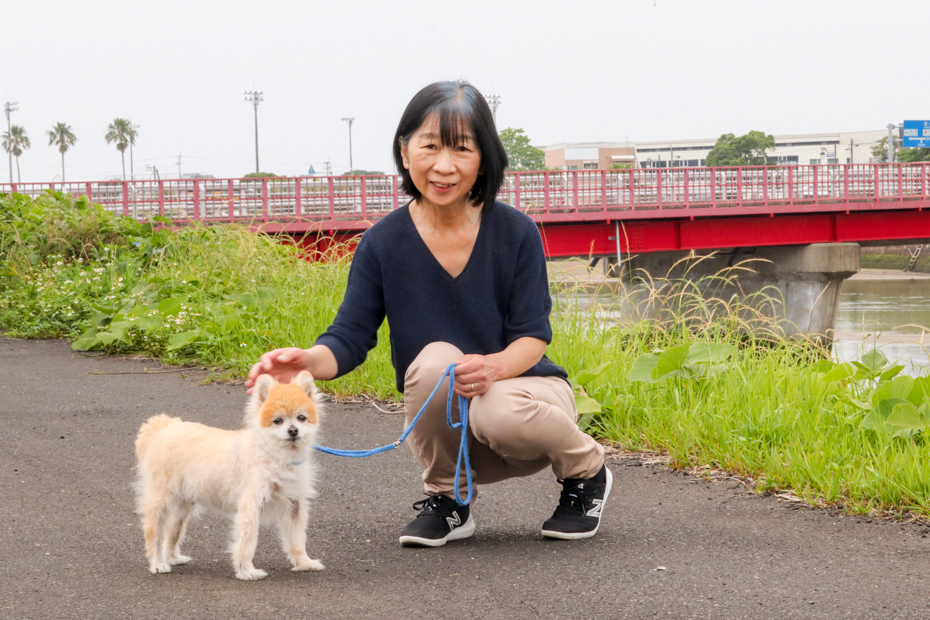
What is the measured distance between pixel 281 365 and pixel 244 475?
30 cm

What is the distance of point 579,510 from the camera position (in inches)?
111

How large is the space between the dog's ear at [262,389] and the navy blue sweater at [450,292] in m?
0.37

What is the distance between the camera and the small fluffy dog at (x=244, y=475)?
224cm

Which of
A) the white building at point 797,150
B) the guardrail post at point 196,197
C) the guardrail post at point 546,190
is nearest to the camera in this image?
the guardrail post at point 196,197

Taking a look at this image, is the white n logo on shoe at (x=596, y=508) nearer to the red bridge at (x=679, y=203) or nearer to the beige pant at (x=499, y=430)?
the beige pant at (x=499, y=430)

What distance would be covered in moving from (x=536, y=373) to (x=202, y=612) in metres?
1.15

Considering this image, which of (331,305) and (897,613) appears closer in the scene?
(897,613)

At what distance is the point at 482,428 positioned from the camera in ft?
8.39

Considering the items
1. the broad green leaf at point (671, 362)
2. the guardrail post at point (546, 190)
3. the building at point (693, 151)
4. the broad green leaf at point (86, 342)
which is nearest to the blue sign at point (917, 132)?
the building at point (693, 151)

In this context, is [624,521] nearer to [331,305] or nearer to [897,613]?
[897,613]

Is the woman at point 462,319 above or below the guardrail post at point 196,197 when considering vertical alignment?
below

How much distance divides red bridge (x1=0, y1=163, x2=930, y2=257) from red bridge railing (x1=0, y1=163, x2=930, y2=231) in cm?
3

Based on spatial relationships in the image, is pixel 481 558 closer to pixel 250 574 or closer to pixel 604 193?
pixel 250 574

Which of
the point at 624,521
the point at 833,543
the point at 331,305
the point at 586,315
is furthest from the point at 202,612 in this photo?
the point at 331,305
